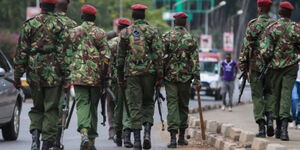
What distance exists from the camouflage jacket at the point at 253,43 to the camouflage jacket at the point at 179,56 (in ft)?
2.25

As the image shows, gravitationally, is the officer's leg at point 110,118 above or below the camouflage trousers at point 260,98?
below

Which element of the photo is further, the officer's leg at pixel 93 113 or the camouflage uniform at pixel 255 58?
the camouflage uniform at pixel 255 58

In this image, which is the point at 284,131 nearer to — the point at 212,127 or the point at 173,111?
the point at 173,111

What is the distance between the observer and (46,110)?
1138 centimetres

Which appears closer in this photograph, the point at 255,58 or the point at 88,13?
the point at 88,13

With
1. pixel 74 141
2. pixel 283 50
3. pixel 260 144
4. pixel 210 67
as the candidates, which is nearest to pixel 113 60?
pixel 74 141

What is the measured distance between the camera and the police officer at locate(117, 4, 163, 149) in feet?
42.7

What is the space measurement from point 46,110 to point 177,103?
2779mm

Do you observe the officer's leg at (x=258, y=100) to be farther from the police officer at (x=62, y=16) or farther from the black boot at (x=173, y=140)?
the police officer at (x=62, y=16)

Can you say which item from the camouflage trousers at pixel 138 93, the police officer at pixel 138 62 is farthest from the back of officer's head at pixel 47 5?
the camouflage trousers at pixel 138 93

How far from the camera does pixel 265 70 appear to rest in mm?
13547

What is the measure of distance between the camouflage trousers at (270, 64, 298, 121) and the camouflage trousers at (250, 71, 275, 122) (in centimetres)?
7

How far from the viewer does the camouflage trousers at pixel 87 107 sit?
1226 cm

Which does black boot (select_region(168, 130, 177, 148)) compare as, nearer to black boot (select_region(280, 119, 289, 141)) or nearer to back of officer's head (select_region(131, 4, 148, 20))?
black boot (select_region(280, 119, 289, 141))
